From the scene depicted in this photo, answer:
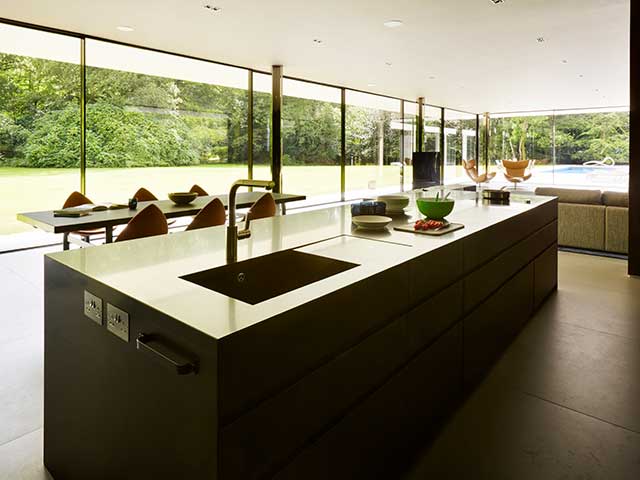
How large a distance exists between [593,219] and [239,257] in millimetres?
5190

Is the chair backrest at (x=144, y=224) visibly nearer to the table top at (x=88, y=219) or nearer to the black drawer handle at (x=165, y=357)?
the table top at (x=88, y=219)

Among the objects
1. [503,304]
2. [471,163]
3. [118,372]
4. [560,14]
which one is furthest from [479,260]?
[471,163]

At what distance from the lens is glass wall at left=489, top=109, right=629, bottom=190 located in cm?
1440

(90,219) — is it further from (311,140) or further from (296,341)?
(311,140)

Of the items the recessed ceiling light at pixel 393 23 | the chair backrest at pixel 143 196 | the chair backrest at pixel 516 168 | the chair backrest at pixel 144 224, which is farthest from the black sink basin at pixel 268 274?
the chair backrest at pixel 516 168

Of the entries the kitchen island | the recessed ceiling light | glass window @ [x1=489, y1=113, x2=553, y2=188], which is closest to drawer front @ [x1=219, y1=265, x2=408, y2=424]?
the kitchen island

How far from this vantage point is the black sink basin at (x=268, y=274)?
1.60m

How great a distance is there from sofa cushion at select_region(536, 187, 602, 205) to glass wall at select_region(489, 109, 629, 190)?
10033 millimetres

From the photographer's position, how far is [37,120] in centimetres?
574

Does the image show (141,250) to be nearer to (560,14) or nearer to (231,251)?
(231,251)

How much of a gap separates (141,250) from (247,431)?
3.19ft

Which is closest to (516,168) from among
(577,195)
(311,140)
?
(311,140)

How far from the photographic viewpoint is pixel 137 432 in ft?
4.06

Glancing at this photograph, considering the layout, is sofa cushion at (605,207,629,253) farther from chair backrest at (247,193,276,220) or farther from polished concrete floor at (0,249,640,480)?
chair backrest at (247,193,276,220)
